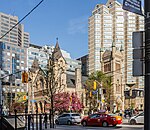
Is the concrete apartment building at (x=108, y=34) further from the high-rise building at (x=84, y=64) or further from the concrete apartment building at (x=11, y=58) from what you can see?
the concrete apartment building at (x=11, y=58)

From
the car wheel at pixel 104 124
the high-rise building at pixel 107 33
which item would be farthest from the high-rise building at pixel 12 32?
the car wheel at pixel 104 124

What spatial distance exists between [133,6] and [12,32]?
163591 millimetres

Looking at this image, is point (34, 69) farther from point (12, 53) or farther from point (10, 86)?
point (12, 53)

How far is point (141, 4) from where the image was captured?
18.7 ft

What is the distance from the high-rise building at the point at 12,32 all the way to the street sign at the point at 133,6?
122150 mm

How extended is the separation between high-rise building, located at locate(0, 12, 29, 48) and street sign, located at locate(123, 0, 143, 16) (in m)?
122

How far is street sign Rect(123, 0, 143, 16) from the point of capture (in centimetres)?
546

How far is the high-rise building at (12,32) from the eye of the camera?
457ft

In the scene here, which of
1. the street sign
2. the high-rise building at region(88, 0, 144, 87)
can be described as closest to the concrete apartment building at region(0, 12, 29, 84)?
the high-rise building at region(88, 0, 144, 87)

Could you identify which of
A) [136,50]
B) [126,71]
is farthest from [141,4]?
[126,71]

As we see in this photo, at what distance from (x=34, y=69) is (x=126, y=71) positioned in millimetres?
38077

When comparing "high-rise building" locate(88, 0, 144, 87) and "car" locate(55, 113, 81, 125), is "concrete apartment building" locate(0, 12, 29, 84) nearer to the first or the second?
"high-rise building" locate(88, 0, 144, 87)

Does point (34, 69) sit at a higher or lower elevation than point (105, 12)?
lower

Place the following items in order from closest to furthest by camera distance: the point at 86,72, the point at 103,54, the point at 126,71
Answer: the point at 103,54, the point at 126,71, the point at 86,72
